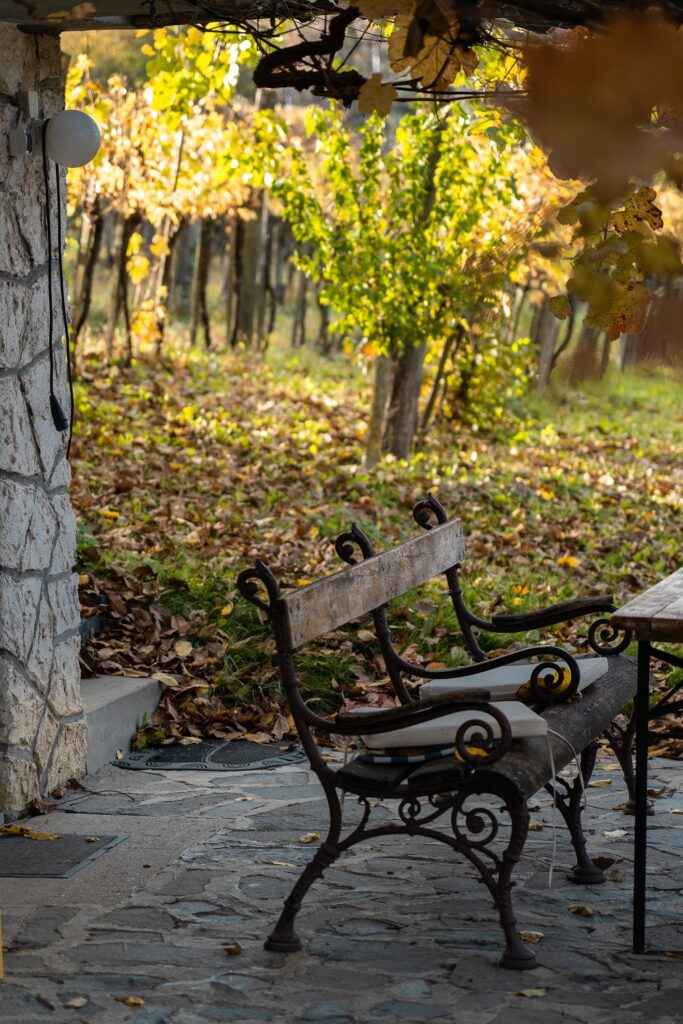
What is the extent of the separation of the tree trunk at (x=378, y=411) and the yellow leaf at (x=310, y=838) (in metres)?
7.87

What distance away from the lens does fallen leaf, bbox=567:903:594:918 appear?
3.95 meters

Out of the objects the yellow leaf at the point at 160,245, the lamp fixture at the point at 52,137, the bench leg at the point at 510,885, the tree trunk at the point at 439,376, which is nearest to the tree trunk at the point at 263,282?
the yellow leaf at the point at 160,245

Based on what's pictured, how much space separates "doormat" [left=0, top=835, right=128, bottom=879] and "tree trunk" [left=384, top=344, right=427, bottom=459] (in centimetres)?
850

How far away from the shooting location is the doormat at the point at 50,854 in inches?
170

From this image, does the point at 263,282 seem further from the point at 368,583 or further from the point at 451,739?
the point at 451,739

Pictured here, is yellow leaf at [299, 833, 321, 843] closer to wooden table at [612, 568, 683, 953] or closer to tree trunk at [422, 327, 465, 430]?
wooden table at [612, 568, 683, 953]

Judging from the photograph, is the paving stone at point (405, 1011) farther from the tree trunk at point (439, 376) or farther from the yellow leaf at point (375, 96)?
Result: the tree trunk at point (439, 376)

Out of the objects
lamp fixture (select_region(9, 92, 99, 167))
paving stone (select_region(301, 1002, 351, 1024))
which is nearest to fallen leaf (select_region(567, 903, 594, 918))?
paving stone (select_region(301, 1002, 351, 1024))

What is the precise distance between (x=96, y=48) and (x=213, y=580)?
47.2ft

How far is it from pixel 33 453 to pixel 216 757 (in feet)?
5.79

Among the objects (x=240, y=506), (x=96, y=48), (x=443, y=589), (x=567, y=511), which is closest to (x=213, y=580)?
(x=443, y=589)

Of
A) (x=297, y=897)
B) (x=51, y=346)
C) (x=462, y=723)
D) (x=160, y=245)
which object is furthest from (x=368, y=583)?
(x=160, y=245)

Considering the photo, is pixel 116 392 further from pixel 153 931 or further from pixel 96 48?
pixel 153 931

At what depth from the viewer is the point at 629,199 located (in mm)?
1760
